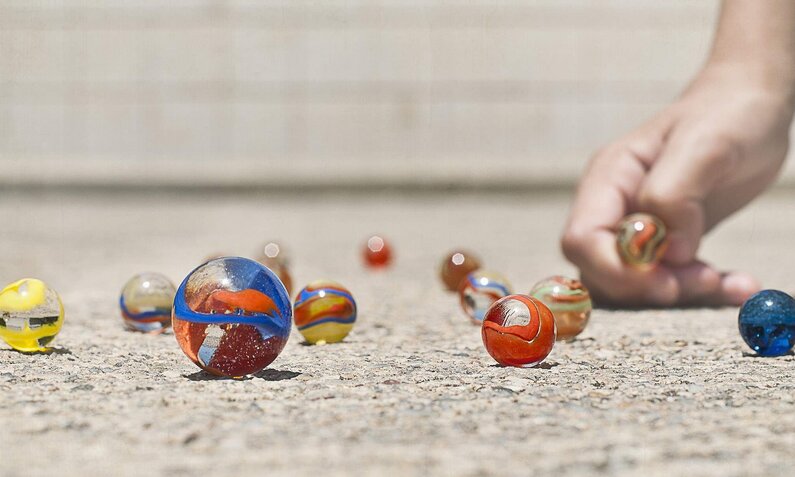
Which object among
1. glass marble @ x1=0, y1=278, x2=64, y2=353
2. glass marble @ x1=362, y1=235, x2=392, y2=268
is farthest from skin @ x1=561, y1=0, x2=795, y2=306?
glass marble @ x1=0, y1=278, x2=64, y2=353

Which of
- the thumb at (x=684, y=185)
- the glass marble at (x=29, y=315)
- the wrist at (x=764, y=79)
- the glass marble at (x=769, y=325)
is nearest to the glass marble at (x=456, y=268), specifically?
the thumb at (x=684, y=185)

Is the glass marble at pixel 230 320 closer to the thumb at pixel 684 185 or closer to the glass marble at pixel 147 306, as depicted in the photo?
the glass marble at pixel 147 306

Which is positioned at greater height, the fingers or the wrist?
the wrist

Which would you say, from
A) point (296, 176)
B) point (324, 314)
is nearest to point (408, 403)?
point (324, 314)

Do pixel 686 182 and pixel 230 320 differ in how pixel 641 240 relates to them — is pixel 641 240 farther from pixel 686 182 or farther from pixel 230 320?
pixel 230 320

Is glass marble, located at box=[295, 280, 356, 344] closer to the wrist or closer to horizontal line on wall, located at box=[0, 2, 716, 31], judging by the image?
the wrist

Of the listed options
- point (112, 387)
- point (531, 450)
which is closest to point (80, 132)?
point (112, 387)

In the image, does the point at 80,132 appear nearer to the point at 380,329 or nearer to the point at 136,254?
the point at 136,254
